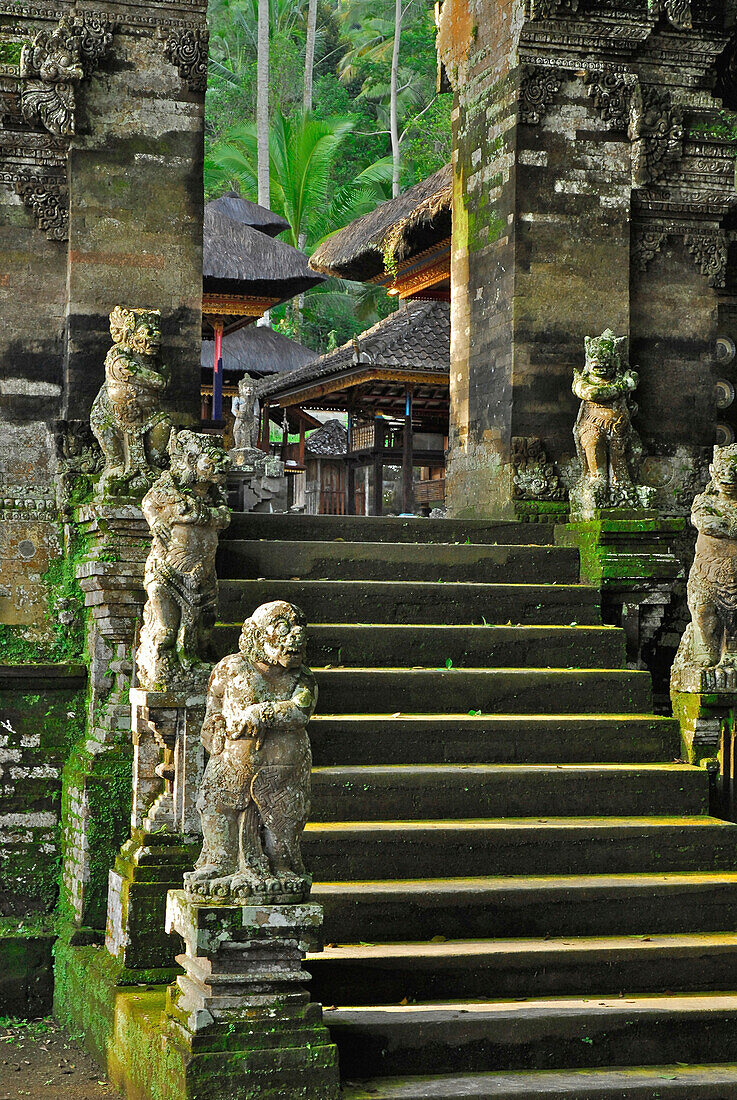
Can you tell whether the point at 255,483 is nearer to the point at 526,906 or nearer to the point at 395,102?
the point at 526,906

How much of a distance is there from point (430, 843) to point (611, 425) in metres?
3.75

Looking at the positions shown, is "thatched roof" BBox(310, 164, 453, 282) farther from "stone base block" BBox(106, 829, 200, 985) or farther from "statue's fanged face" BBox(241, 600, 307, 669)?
"statue's fanged face" BBox(241, 600, 307, 669)

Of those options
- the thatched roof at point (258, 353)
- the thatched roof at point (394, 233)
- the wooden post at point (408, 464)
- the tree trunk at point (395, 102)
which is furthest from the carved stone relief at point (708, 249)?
the tree trunk at point (395, 102)

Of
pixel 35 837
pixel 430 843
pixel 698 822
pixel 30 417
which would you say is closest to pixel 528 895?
pixel 430 843

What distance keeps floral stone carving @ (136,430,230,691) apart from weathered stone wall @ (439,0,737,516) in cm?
343

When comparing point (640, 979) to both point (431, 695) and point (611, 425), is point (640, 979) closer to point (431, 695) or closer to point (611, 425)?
point (431, 695)

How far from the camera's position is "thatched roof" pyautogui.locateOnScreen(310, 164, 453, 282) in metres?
12.2

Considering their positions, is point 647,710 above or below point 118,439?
below

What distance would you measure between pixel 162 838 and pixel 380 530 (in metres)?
3.06

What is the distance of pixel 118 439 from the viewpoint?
796cm

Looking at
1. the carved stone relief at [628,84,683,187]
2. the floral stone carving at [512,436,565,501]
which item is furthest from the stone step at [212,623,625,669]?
the carved stone relief at [628,84,683,187]

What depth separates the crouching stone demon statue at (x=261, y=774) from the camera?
4.87m

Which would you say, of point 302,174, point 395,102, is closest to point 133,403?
point 302,174

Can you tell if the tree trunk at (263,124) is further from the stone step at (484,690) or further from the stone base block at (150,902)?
the stone base block at (150,902)
